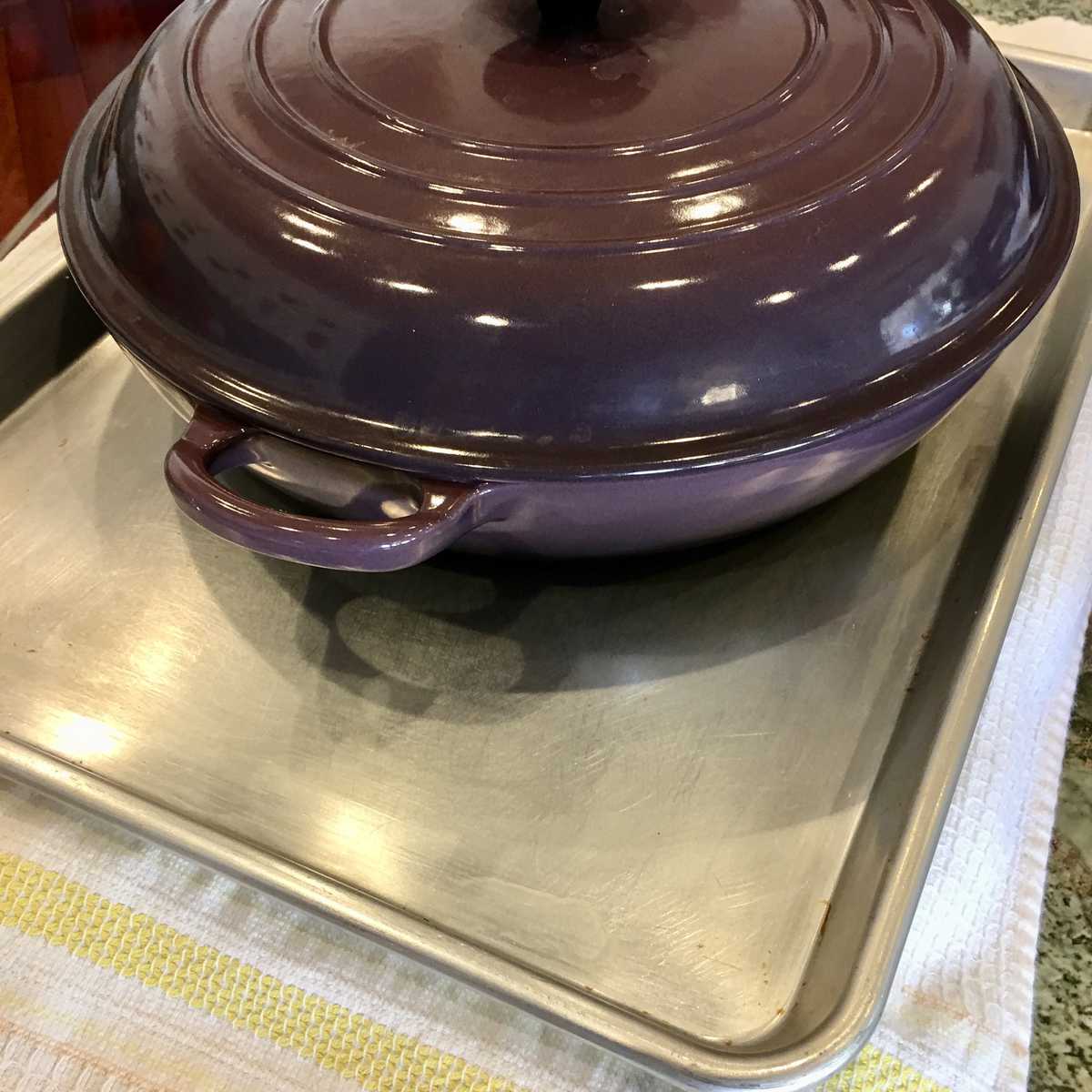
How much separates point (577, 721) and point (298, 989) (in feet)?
0.68

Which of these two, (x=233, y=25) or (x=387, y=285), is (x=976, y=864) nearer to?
(x=387, y=285)

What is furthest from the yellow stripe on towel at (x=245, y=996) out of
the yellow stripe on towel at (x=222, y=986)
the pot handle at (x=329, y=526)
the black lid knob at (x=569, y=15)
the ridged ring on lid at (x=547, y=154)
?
the black lid knob at (x=569, y=15)

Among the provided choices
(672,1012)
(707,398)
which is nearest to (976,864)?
(672,1012)

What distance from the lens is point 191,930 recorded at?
564mm

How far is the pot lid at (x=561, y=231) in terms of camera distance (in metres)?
0.47

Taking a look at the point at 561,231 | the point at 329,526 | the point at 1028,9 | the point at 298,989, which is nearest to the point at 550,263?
the point at 561,231

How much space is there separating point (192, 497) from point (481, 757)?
0.22 m

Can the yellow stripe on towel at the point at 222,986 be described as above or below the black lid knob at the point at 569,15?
below

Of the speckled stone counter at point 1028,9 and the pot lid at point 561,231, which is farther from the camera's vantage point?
the speckled stone counter at point 1028,9

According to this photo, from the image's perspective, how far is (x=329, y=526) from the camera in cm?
48

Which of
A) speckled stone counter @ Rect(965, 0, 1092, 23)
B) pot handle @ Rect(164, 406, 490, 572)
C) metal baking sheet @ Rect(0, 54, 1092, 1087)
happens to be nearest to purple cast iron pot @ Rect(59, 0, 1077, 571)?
pot handle @ Rect(164, 406, 490, 572)

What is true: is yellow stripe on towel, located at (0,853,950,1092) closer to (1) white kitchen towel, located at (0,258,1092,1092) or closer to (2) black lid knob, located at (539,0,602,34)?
(1) white kitchen towel, located at (0,258,1092,1092)

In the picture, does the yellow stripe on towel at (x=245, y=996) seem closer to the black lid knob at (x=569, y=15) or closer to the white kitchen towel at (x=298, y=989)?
the white kitchen towel at (x=298, y=989)

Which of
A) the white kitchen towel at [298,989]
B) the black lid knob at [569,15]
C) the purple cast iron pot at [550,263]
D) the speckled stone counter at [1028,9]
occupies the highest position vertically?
the black lid knob at [569,15]
